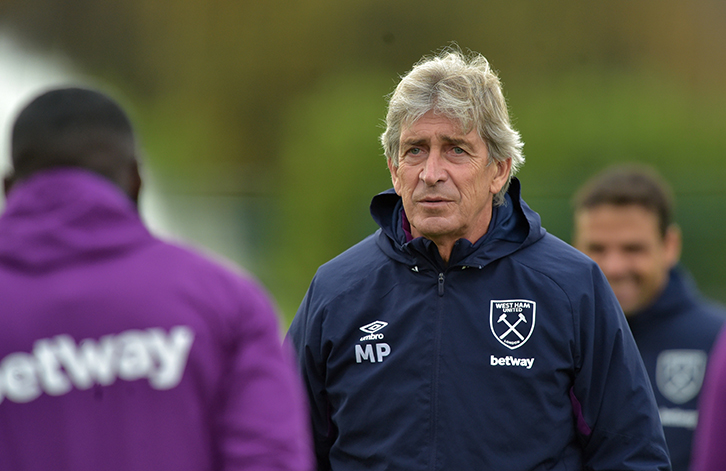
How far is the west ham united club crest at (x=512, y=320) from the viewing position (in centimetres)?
330

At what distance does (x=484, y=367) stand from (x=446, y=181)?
2.21 ft

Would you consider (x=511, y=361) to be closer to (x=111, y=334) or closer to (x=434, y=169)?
(x=434, y=169)

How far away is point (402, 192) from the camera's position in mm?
3586

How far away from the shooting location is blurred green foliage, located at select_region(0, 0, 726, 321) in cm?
1443

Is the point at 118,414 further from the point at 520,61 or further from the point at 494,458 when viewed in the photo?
the point at 520,61

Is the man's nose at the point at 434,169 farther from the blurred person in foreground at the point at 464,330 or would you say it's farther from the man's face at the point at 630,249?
the man's face at the point at 630,249

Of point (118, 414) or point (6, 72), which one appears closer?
point (118, 414)

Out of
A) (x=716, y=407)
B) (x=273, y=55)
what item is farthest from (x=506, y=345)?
(x=273, y=55)

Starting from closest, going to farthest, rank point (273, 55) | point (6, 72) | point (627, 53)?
point (6, 72) → point (627, 53) → point (273, 55)

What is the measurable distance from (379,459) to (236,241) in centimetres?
1491

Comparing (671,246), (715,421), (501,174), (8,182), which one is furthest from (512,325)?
(671,246)

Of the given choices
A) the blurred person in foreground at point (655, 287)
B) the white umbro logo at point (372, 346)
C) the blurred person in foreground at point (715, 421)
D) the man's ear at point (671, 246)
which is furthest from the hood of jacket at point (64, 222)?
the man's ear at point (671, 246)

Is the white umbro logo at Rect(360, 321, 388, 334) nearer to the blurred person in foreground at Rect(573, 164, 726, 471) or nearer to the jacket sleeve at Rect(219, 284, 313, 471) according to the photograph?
the jacket sleeve at Rect(219, 284, 313, 471)

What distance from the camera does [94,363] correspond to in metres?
2.09
